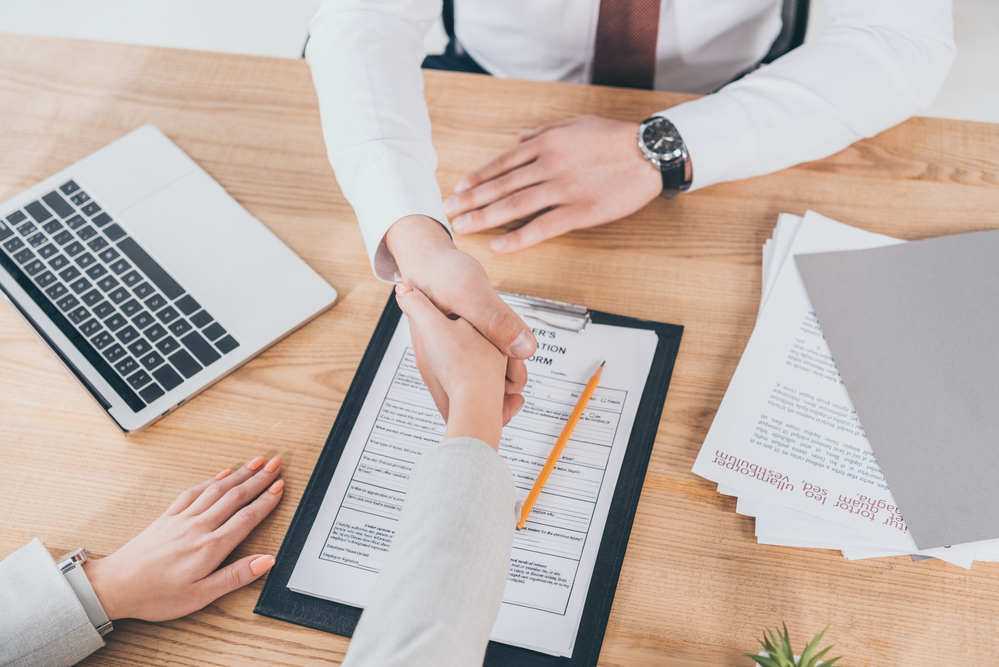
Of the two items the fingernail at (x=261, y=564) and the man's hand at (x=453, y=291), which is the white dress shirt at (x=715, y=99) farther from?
the fingernail at (x=261, y=564)

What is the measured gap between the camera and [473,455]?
55 cm

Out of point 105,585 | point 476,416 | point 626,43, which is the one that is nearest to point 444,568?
point 476,416

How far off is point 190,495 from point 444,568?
1.08 ft

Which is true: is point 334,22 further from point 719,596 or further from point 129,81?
point 719,596

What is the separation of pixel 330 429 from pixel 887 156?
2.61ft

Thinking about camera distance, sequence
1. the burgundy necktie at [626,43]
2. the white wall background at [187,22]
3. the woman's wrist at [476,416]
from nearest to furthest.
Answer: the woman's wrist at [476,416], the burgundy necktie at [626,43], the white wall background at [187,22]

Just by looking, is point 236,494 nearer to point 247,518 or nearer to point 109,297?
point 247,518

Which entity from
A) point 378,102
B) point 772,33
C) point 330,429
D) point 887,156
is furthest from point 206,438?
point 772,33

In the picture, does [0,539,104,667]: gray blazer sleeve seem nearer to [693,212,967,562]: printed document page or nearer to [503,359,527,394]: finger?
[503,359,527,394]: finger

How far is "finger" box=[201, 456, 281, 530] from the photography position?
652mm

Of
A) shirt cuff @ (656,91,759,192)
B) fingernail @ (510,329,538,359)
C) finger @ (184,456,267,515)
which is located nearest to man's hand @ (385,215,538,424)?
fingernail @ (510,329,538,359)

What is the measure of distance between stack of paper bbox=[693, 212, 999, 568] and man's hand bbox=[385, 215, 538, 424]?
213mm

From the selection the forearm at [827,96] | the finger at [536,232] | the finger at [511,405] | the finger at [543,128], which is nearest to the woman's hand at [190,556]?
the finger at [511,405]

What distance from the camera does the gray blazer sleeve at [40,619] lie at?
0.60 metres
